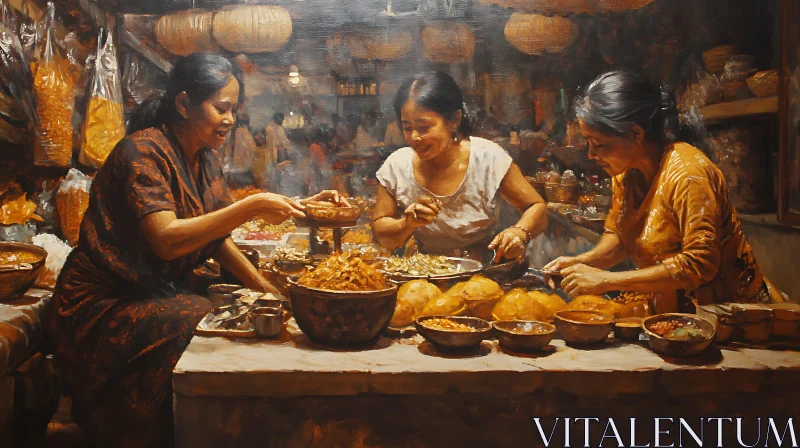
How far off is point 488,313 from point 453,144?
126cm

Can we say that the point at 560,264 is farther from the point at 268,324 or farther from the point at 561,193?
the point at 268,324

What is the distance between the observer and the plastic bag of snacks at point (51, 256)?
291cm

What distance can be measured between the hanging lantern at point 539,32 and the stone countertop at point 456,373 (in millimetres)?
1698

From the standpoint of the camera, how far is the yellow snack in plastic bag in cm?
292

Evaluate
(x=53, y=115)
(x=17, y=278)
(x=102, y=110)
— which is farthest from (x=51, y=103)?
(x=17, y=278)

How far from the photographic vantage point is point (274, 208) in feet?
8.09

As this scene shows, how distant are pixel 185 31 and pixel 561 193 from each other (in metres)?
2.08

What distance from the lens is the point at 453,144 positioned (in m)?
3.27

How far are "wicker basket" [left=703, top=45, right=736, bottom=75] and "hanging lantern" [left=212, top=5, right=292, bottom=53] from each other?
80.7 inches

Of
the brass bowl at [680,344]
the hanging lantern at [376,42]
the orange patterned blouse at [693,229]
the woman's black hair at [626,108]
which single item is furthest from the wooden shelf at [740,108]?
the hanging lantern at [376,42]

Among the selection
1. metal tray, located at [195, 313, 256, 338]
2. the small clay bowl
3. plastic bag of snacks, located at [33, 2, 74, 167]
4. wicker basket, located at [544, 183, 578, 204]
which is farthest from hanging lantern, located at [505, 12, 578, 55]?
plastic bag of snacks, located at [33, 2, 74, 167]

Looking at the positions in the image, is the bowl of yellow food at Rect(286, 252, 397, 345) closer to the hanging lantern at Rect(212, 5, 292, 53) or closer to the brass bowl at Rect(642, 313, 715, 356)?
the brass bowl at Rect(642, 313, 715, 356)

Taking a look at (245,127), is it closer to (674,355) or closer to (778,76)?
(674,355)

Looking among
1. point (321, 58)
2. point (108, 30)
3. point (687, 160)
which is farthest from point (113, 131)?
point (687, 160)
